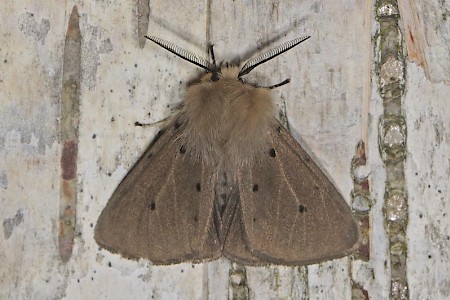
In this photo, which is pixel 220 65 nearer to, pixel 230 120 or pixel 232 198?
pixel 230 120

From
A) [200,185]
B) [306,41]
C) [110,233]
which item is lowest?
[110,233]

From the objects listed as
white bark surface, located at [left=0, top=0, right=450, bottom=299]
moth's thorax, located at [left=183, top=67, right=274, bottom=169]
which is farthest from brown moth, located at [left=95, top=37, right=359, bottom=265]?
white bark surface, located at [left=0, top=0, right=450, bottom=299]

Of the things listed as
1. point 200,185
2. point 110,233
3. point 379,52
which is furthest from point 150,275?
point 379,52

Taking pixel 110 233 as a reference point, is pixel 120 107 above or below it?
above

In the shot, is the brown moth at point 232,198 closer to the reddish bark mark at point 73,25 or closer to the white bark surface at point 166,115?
the white bark surface at point 166,115

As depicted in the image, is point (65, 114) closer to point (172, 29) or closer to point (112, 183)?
point (112, 183)

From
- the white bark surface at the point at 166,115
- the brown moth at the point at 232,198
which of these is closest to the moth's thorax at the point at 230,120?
the brown moth at the point at 232,198
